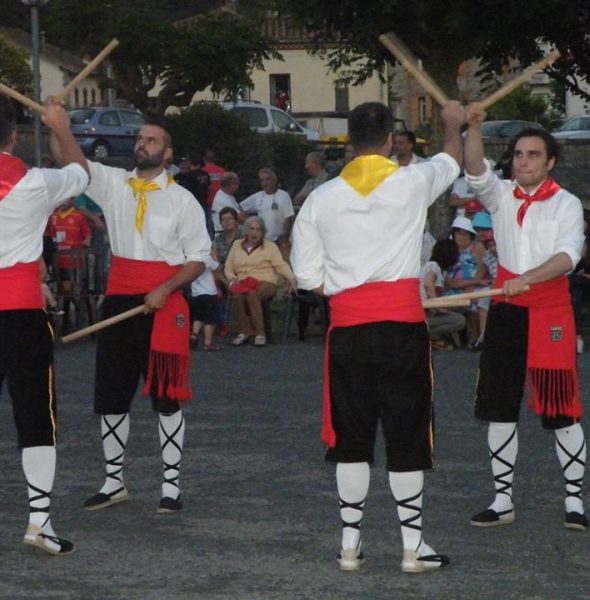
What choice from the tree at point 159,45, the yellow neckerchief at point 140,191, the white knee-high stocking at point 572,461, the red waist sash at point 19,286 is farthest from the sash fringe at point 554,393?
the tree at point 159,45

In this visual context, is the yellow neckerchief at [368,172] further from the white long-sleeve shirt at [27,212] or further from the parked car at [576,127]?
the parked car at [576,127]

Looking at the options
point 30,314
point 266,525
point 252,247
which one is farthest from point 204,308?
point 30,314

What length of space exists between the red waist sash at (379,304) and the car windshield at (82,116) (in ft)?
96.8

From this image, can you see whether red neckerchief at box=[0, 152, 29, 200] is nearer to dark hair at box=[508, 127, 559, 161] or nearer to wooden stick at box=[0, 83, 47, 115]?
wooden stick at box=[0, 83, 47, 115]

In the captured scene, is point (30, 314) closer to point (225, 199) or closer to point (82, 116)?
point (225, 199)

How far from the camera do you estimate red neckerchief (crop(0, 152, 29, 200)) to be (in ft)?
22.0

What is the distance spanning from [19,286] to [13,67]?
145ft

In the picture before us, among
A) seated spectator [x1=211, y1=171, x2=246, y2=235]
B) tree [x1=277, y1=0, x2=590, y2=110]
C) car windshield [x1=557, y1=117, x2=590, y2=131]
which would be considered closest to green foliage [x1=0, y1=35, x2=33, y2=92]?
car windshield [x1=557, y1=117, x2=590, y2=131]

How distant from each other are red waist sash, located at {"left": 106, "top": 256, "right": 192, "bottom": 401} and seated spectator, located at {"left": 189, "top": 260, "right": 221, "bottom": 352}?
7237mm

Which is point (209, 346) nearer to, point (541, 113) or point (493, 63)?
point (493, 63)

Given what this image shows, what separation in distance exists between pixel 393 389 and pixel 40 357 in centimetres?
161

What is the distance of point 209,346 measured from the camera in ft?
49.8

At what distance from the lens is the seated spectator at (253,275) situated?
50.6ft

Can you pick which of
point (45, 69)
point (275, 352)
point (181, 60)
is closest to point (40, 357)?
point (275, 352)
